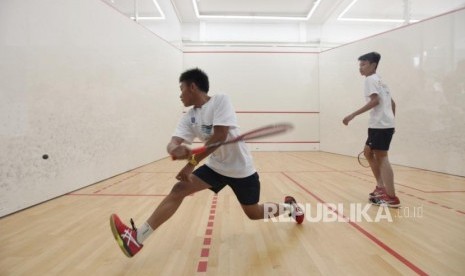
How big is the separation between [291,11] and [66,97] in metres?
6.09

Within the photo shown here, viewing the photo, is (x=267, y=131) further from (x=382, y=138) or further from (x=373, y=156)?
(x=373, y=156)

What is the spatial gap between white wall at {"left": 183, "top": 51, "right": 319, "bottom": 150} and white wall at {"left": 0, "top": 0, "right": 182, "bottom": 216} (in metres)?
3.04

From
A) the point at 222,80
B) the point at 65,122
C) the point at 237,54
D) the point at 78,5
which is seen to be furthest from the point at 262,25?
the point at 65,122

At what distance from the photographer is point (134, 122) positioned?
176 inches

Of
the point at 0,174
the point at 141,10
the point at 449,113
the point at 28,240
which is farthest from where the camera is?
the point at 141,10

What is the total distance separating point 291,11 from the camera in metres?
7.44

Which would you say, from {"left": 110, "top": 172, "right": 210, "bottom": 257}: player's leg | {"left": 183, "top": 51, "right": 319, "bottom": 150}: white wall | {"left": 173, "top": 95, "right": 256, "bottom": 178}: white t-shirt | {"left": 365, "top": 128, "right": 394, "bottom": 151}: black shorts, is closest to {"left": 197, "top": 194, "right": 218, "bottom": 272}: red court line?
{"left": 110, "top": 172, "right": 210, "bottom": 257}: player's leg

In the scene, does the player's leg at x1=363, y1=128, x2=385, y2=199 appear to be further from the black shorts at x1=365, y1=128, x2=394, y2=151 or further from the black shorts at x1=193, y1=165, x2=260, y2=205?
the black shorts at x1=193, y1=165, x2=260, y2=205

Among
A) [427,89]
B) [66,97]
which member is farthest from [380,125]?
[66,97]

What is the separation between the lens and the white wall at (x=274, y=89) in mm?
7559

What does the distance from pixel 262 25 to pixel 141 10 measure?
12.4ft

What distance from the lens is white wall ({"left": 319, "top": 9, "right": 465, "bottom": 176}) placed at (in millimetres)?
3857

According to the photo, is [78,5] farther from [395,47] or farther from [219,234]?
[395,47]

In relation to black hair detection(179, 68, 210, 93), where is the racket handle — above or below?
below
